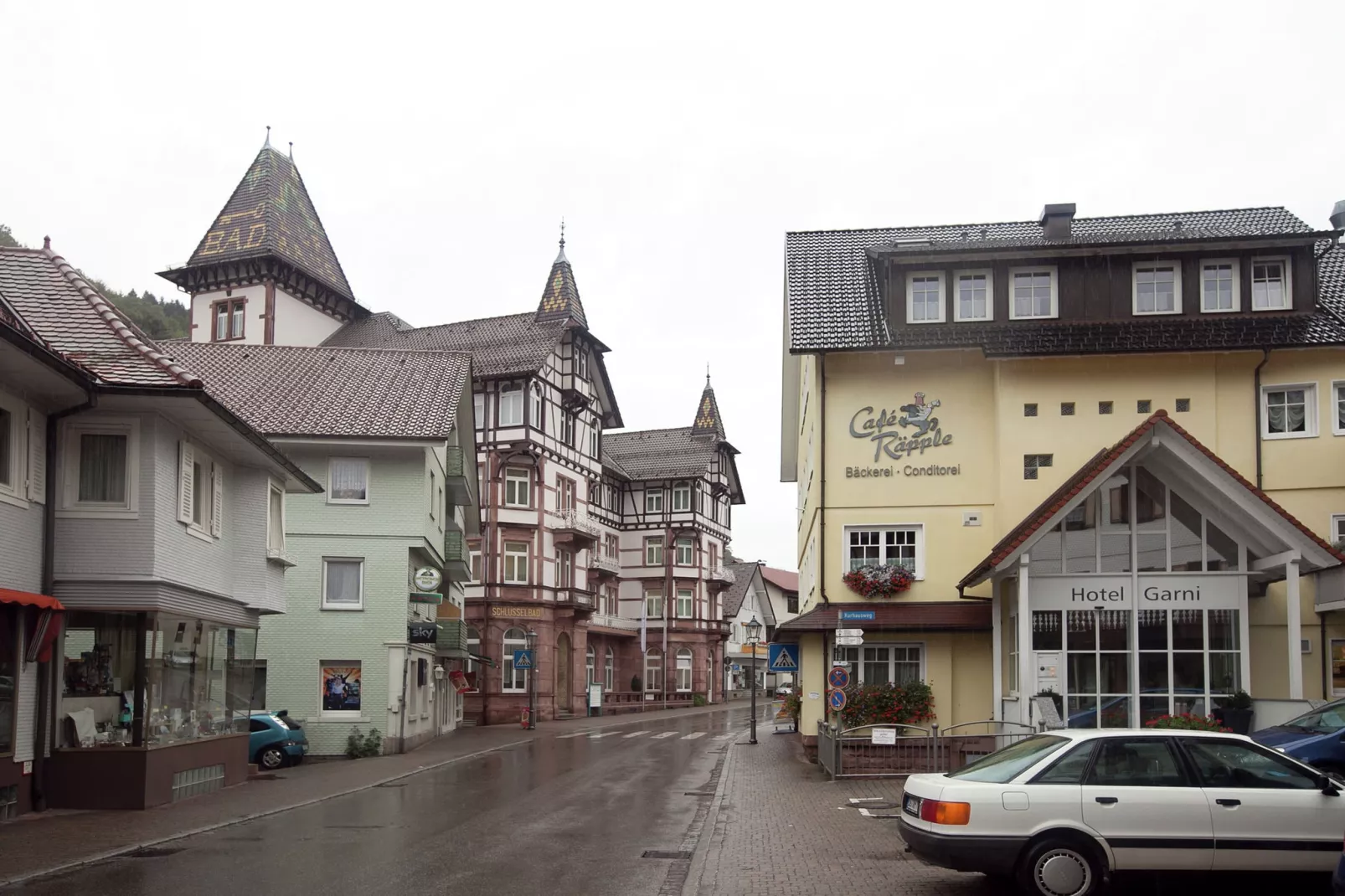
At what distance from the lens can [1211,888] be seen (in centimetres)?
1112

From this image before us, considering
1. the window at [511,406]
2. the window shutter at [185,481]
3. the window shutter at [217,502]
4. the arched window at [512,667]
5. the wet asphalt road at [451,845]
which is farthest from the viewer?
the window at [511,406]

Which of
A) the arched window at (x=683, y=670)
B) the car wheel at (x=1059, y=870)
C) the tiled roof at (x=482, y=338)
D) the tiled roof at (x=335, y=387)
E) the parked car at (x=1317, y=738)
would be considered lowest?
the arched window at (x=683, y=670)

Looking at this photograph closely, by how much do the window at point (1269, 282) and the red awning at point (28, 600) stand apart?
2219 cm

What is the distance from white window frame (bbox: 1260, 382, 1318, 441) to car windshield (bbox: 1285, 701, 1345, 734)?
9730 mm

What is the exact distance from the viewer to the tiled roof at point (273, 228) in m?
55.2

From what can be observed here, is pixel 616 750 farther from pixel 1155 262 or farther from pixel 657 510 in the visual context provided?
pixel 657 510

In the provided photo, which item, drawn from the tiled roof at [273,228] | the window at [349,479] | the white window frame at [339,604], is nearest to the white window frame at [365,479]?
the window at [349,479]

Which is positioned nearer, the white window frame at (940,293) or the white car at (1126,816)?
the white car at (1126,816)

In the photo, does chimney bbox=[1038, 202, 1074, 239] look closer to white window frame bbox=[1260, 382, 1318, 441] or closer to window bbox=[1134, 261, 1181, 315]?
window bbox=[1134, 261, 1181, 315]

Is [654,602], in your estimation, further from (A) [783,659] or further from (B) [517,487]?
(A) [783,659]

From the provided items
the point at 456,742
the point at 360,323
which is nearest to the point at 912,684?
the point at 456,742

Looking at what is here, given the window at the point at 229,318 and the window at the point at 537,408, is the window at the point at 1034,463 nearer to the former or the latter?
the window at the point at 537,408

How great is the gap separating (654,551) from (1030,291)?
46.0m

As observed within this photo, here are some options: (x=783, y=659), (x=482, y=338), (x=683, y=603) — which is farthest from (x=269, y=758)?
(x=683, y=603)
